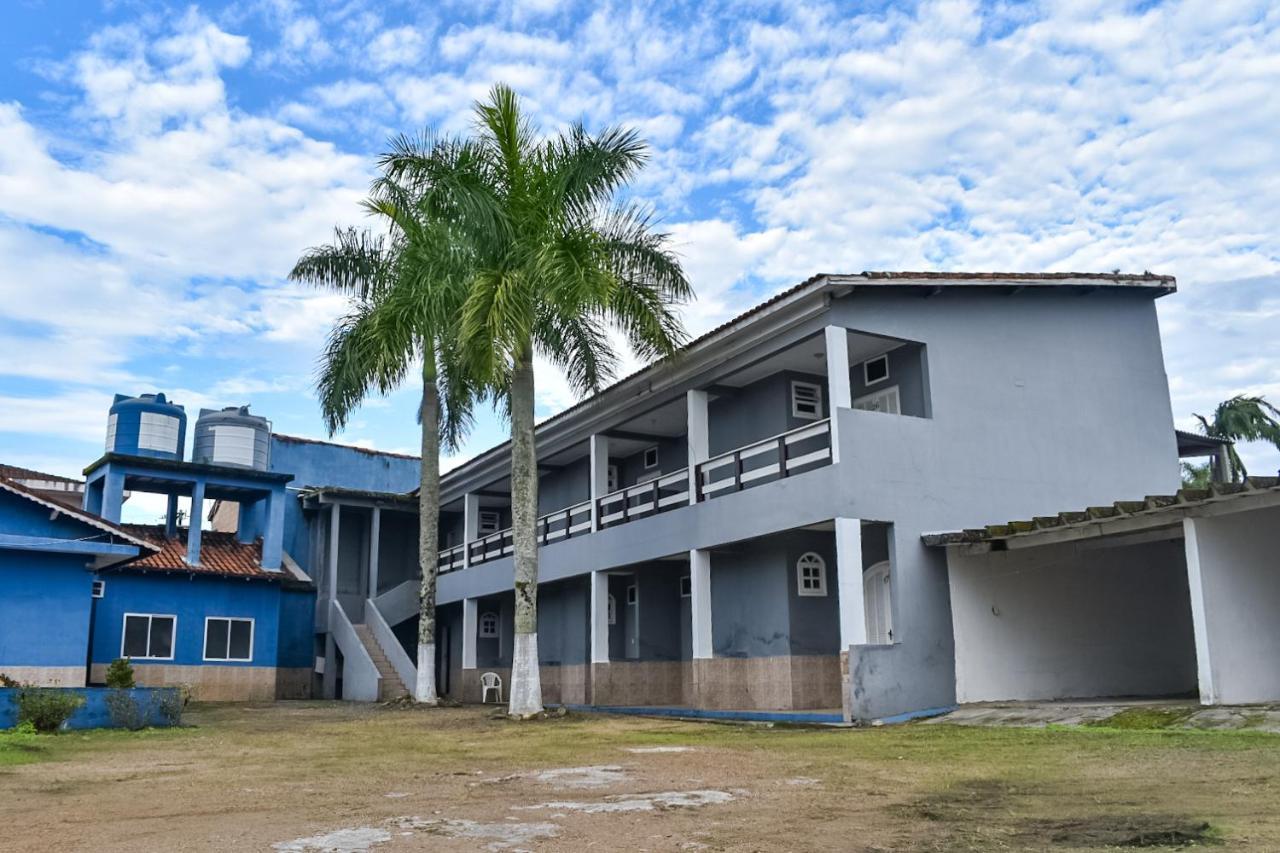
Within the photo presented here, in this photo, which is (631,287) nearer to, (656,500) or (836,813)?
(656,500)

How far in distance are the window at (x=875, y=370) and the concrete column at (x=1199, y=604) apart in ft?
19.7

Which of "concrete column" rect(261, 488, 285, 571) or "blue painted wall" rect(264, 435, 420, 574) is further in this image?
"blue painted wall" rect(264, 435, 420, 574)

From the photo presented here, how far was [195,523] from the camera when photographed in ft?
92.7

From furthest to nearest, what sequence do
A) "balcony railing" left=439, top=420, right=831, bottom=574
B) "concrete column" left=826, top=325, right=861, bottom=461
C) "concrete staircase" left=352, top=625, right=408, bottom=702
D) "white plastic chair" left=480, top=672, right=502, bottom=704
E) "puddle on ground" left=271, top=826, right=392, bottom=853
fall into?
"white plastic chair" left=480, top=672, right=502, bottom=704
"concrete staircase" left=352, top=625, right=408, bottom=702
"balcony railing" left=439, top=420, right=831, bottom=574
"concrete column" left=826, top=325, right=861, bottom=461
"puddle on ground" left=271, top=826, right=392, bottom=853

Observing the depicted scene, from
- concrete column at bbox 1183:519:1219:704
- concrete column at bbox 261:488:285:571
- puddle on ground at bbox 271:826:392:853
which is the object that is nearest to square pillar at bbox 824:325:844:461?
concrete column at bbox 1183:519:1219:704

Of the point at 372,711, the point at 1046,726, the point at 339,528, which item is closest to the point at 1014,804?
the point at 1046,726

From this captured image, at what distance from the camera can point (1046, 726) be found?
1309 cm

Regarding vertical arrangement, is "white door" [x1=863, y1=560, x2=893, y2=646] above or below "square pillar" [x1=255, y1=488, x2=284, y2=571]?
below

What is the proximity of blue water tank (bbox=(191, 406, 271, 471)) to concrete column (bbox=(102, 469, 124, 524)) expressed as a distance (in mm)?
4871

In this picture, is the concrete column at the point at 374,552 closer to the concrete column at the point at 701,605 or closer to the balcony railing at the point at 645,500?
the balcony railing at the point at 645,500

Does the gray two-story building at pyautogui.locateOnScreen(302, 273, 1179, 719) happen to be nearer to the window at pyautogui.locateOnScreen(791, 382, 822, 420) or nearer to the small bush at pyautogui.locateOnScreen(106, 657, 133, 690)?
the window at pyautogui.locateOnScreen(791, 382, 822, 420)

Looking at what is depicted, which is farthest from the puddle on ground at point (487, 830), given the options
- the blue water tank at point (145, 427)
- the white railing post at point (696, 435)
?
the blue water tank at point (145, 427)

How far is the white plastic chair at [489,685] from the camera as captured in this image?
27.2m

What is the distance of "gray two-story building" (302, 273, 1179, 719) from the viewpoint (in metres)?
16.5
